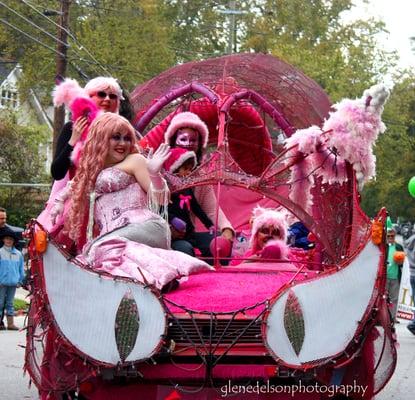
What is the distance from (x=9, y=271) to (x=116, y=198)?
781cm

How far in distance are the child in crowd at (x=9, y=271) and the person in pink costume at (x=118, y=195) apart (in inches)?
295

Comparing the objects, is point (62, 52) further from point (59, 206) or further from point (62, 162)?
point (59, 206)

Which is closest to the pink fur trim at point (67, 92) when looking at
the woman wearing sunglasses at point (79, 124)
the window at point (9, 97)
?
the woman wearing sunglasses at point (79, 124)

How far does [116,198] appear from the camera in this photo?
25.1 ft

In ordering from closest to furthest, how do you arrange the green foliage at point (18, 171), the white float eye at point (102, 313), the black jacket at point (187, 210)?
the white float eye at point (102, 313) < the black jacket at point (187, 210) < the green foliage at point (18, 171)

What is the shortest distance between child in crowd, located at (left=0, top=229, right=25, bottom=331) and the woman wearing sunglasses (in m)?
6.41

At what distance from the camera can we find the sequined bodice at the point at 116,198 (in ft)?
24.9

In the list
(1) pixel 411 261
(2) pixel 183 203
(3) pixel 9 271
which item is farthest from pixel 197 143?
(1) pixel 411 261

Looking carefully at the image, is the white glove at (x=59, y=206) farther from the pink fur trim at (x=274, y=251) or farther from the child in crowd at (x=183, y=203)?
the pink fur trim at (x=274, y=251)

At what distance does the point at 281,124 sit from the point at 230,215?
117 cm

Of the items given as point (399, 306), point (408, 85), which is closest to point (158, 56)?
point (408, 85)

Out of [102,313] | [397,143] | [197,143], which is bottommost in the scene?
[102,313]

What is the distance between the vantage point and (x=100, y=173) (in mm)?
7648

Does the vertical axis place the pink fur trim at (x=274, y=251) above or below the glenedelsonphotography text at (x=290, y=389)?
above
